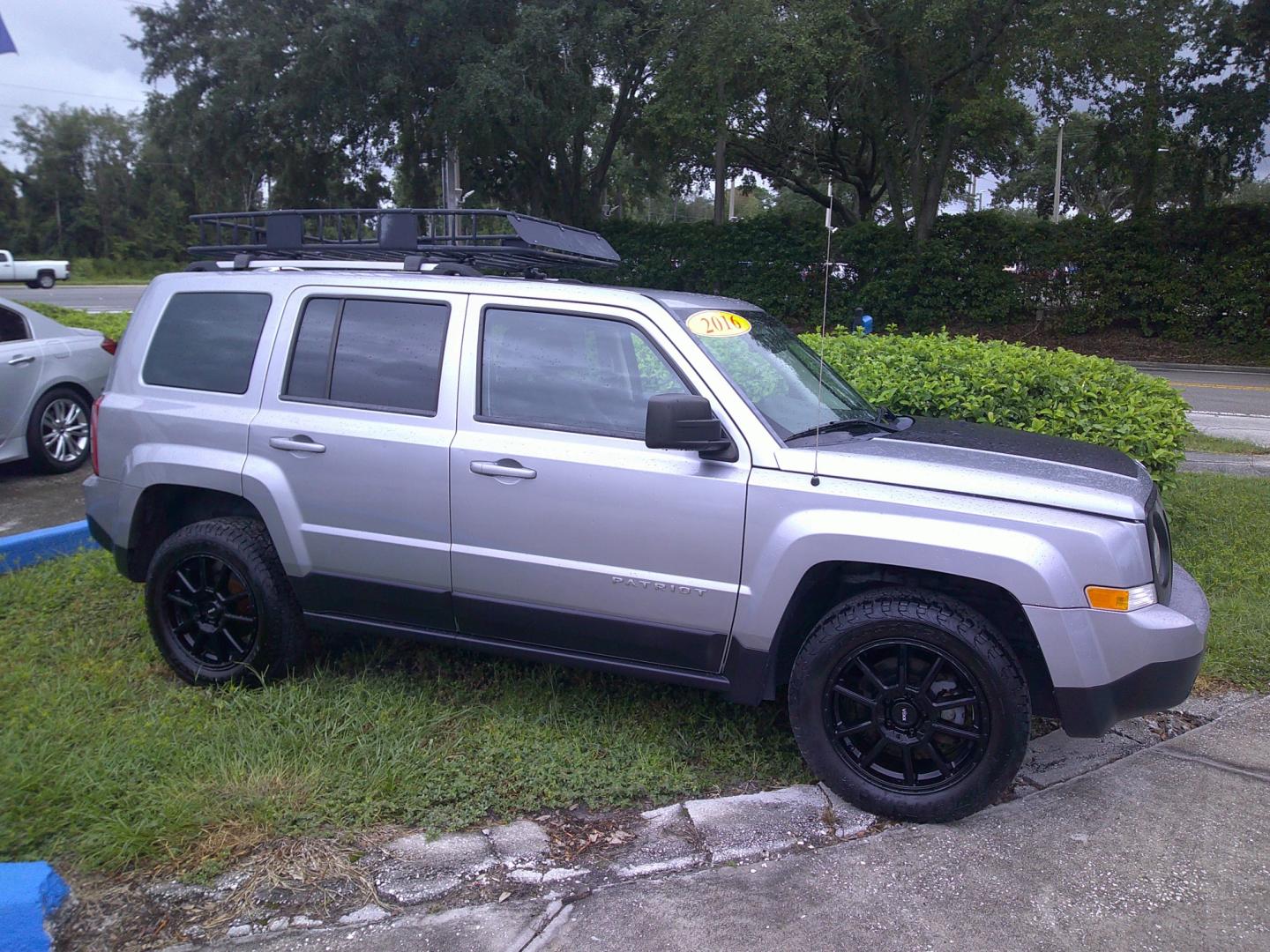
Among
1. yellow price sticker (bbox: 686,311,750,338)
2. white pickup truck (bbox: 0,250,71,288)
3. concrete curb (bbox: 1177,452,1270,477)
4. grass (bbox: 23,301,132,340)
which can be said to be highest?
white pickup truck (bbox: 0,250,71,288)

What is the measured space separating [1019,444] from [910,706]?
52.3 inches

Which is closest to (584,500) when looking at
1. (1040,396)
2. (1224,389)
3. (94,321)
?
(1040,396)

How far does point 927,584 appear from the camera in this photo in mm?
3562

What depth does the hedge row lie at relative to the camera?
22688mm

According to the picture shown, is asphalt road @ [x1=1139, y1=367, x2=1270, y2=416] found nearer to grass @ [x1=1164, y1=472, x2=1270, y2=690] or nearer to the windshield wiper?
grass @ [x1=1164, y1=472, x2=1270, y2=690]

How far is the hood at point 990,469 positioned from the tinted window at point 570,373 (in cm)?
64

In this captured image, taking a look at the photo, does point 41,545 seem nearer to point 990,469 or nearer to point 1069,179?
point 990,469

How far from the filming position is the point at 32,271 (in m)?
40.8

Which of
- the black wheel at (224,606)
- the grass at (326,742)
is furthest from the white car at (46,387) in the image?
the black wheel at (224,606)

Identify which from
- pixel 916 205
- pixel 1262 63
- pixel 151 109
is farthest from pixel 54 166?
pixel 1262 63

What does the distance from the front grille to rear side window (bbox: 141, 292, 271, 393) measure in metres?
3.65

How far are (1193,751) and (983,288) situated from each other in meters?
21.9

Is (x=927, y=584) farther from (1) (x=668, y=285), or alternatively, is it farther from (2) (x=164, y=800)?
(1) (x=668, y=285)

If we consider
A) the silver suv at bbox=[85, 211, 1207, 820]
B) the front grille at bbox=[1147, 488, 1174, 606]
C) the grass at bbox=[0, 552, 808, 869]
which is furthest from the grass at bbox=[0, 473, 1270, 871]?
the front grille at bbox=[1147, 488, 1174, 606]
